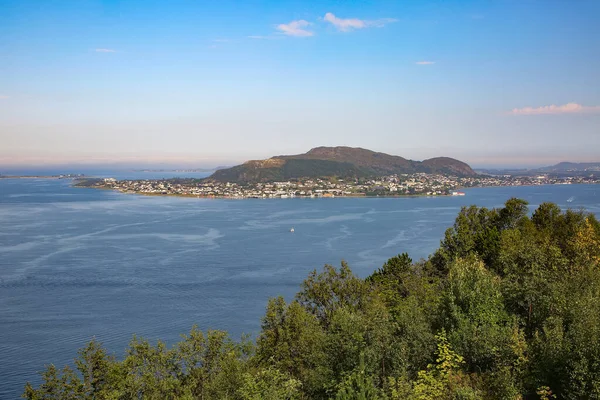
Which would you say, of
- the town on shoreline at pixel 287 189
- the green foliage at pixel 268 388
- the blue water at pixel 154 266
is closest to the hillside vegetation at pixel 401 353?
the green foliage at pixel 268 388

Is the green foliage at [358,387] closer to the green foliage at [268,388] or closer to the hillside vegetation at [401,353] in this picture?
the hillside vegetation at [401,353]

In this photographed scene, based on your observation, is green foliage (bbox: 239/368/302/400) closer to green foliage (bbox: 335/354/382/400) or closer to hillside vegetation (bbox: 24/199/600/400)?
hillside vegetation (bbox: 24/199/600/400)

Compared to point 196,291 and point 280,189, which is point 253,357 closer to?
point 196,291

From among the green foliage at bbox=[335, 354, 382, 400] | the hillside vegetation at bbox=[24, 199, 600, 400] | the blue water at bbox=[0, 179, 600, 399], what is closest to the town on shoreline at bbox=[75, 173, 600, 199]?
the blue water at bbox=[0, 179, 600, 399]

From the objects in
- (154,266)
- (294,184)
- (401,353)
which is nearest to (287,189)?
(294,184)

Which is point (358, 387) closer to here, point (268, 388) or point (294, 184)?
point (268, 388)

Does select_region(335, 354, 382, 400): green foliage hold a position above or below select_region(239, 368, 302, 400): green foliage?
above
